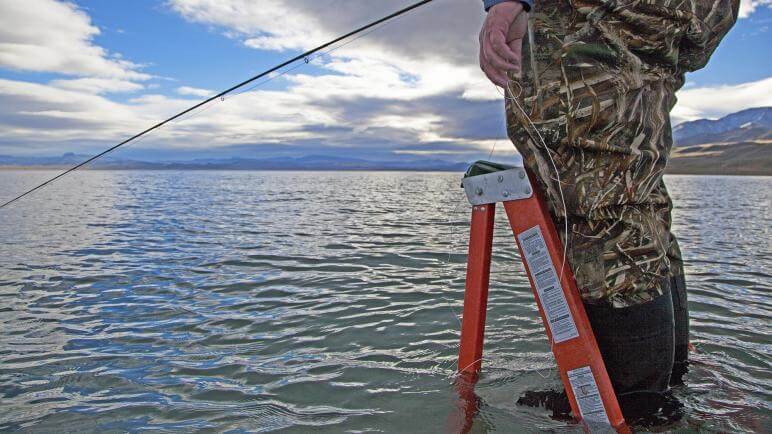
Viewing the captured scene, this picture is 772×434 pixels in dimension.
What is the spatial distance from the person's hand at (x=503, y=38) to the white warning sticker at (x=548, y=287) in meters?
0.78

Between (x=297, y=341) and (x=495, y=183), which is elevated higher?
(x=495, y=183)

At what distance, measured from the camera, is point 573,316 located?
7.75ft

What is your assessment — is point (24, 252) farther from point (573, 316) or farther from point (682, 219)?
point (682, 219)

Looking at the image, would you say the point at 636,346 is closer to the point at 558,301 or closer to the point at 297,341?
the point at 558,301

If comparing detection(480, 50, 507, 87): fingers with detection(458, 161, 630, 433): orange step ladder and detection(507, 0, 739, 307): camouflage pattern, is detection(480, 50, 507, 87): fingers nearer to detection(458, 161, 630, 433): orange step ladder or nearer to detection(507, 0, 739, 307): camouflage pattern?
detection(507, 0, 739, 307): camouflage pattern

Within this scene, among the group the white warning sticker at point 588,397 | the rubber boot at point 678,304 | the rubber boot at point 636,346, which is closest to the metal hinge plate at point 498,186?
the rubber boot at point 636,346

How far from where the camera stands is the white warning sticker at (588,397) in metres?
2.38

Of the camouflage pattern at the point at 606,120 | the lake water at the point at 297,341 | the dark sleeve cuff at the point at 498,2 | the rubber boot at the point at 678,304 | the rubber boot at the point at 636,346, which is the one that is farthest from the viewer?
the lake water at the point at 297,341

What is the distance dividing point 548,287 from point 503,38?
3.91ft

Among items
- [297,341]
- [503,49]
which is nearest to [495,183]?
[503,49]

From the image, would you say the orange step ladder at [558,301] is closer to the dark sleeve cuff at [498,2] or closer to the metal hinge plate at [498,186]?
the metal hinge plate at [498,186]

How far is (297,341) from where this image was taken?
192 inches

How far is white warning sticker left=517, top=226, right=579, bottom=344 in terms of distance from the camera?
7.83 feet

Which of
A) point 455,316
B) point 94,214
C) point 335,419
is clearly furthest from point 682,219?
point 94,214
